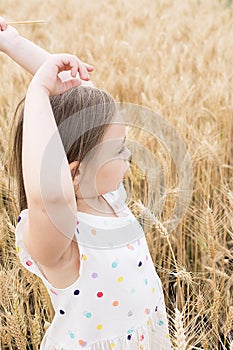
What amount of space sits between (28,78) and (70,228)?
1690 millimetres

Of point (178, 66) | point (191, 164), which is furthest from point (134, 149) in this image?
point (178, 66)

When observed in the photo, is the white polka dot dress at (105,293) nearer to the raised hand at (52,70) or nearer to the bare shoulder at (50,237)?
the bare shoulder at (50,237)

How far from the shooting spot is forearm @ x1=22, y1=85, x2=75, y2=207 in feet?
2.66

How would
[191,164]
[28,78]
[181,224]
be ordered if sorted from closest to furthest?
[181,224]
[191,164]
[28,78]

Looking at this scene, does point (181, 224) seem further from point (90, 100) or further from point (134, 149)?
point (90, 100)

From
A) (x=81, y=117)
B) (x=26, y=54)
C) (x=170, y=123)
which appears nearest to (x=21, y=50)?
(x=26, y=54)

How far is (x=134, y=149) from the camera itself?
171 cm

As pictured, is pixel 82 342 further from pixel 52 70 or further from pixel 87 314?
pixel 52 70

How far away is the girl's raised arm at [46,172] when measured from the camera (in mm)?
812

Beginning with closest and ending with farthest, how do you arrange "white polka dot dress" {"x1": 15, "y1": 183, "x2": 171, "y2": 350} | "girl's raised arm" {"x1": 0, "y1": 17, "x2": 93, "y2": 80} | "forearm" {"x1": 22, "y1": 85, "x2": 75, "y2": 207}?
1. "forearm" {"x1": 22, "y1": 85, "x2": 75, "y2": 207}
2. "white polka dot dress" {"x1": 15, "y1": 183, "x2": 171, "y2": 350}
3. "girl's raised arm" {"x1": 0, "y1": 17, "x2": 93, "y2": 80}

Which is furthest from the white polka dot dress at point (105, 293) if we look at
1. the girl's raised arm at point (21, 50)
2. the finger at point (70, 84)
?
the girl's raised arm at point (21, 50)

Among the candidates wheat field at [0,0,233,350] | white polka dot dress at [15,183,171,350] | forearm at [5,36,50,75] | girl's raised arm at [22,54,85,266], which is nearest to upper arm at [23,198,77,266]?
girl's raised arm at [22,54,85,266]

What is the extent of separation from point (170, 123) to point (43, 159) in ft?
3.81

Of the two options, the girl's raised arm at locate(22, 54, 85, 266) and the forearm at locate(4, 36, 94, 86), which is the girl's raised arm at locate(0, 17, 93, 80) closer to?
the forearm at locate(4, 36, 94, 86)
